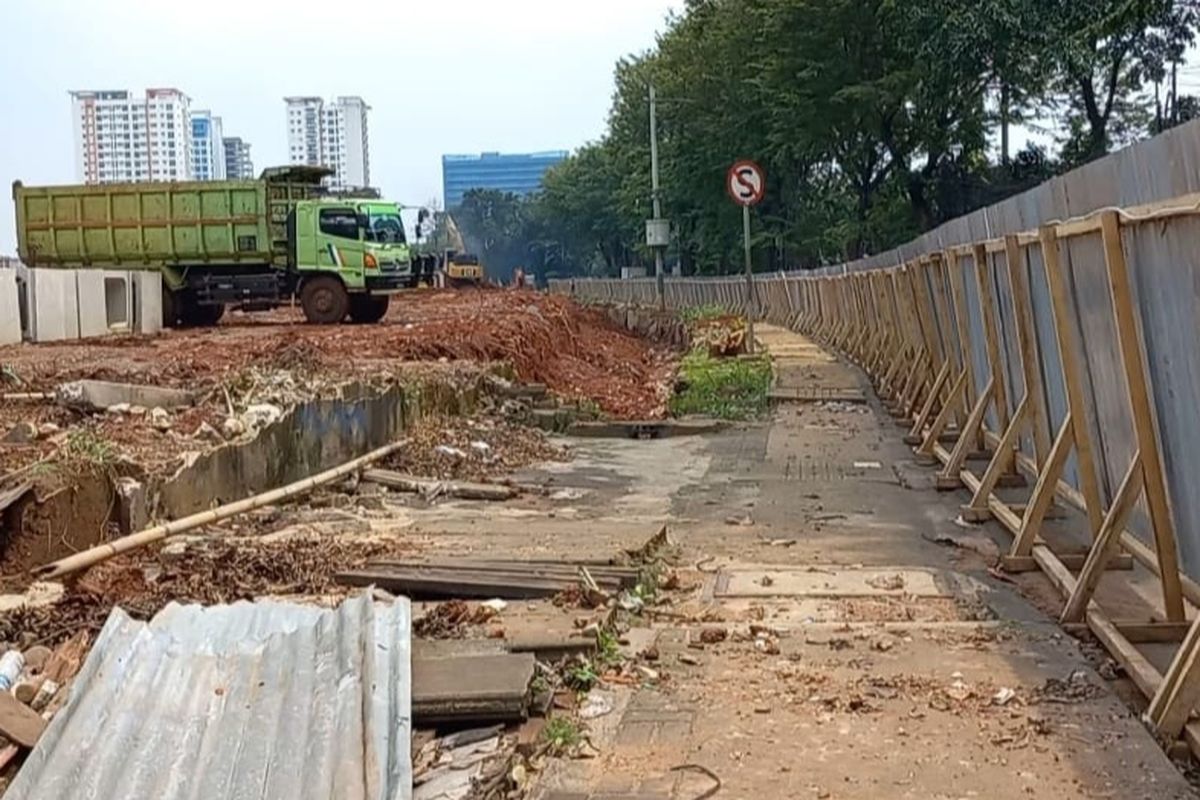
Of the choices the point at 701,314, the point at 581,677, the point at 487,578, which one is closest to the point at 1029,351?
the point at 487,578

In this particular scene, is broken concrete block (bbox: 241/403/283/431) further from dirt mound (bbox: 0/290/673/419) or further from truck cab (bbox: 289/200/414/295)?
truck cab (bbox: 289/200/414/295)

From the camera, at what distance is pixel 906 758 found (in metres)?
4.38

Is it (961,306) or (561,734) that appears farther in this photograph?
(961,306)

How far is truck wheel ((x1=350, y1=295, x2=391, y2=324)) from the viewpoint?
90.2 feet

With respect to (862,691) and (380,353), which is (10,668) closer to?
(862,691)

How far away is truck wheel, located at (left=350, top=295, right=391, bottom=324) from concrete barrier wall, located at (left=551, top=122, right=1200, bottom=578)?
1836 cm

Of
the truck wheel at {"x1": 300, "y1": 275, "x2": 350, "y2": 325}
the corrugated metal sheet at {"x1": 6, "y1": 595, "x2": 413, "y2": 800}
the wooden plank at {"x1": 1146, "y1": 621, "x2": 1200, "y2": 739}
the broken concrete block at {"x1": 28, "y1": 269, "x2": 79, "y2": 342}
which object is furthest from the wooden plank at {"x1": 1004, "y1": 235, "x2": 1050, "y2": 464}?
the truck wheel at {"x1": 300, "y1": 275, "x2": 350, "y2": 325}

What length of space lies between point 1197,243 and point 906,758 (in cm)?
204

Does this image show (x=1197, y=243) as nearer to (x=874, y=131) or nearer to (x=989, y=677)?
(x=989, y=677)

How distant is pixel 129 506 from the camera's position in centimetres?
800

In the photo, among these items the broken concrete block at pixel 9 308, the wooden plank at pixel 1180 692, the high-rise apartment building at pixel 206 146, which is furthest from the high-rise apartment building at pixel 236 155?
the wooden plank at pixel 1180 692

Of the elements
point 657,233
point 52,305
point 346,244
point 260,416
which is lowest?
point 260,416

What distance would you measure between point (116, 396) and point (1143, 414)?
8.19m

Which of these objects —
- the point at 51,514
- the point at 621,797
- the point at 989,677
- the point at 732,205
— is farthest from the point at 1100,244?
the point at 732,205
